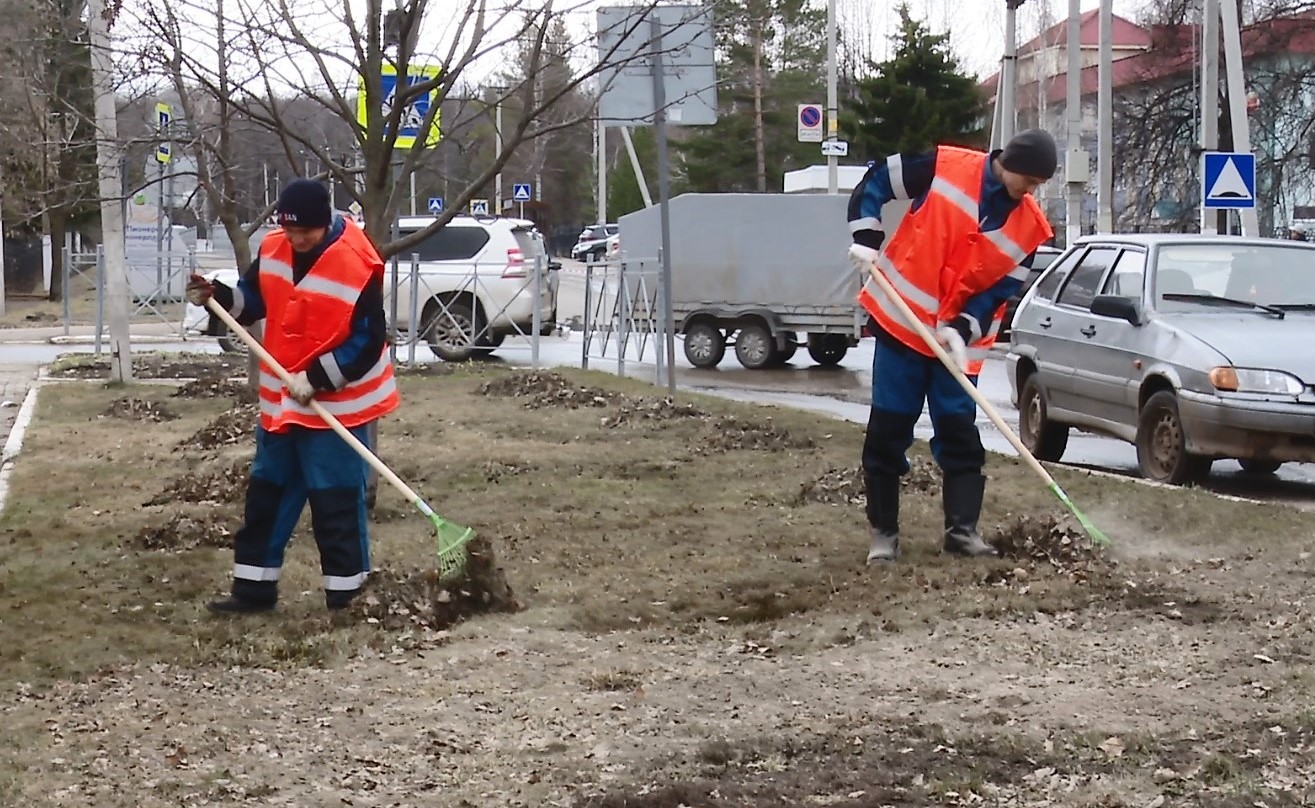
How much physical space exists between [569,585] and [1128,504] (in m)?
3.04

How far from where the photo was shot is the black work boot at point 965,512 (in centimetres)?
684

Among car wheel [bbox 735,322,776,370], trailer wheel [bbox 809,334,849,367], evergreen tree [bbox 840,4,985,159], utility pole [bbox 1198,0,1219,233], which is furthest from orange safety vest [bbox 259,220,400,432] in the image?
evergreen tree [bbox 840,4,985,159]

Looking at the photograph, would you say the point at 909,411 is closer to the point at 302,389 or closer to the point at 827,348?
the point at 302,389

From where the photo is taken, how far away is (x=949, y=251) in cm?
662

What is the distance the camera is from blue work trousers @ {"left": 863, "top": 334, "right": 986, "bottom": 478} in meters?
6.65

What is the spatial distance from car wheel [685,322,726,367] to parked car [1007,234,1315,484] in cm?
888

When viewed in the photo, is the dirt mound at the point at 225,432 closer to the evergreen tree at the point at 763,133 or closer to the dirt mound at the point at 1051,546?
the dirt mound at the point at 1051,546

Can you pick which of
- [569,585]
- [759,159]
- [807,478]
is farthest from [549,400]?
[759,159]

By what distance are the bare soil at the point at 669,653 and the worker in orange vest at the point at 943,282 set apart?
366mm

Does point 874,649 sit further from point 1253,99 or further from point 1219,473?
point 1253,99

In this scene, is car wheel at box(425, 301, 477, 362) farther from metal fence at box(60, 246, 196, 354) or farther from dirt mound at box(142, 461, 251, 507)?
dirt mound at box(142, 461, 251, 507)

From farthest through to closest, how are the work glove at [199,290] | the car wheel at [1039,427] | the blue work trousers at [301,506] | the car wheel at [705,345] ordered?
the car wheel at [705,345] < the car wheel at [1039,427] < the work glove at [199,290] < the blue work trousers at [301,506]

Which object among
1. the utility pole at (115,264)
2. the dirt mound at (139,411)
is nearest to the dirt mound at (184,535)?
the dirt mound at (139,411)

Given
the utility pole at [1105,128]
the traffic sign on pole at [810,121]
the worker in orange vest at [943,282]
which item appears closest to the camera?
the worker in orange vest at [943,282]
